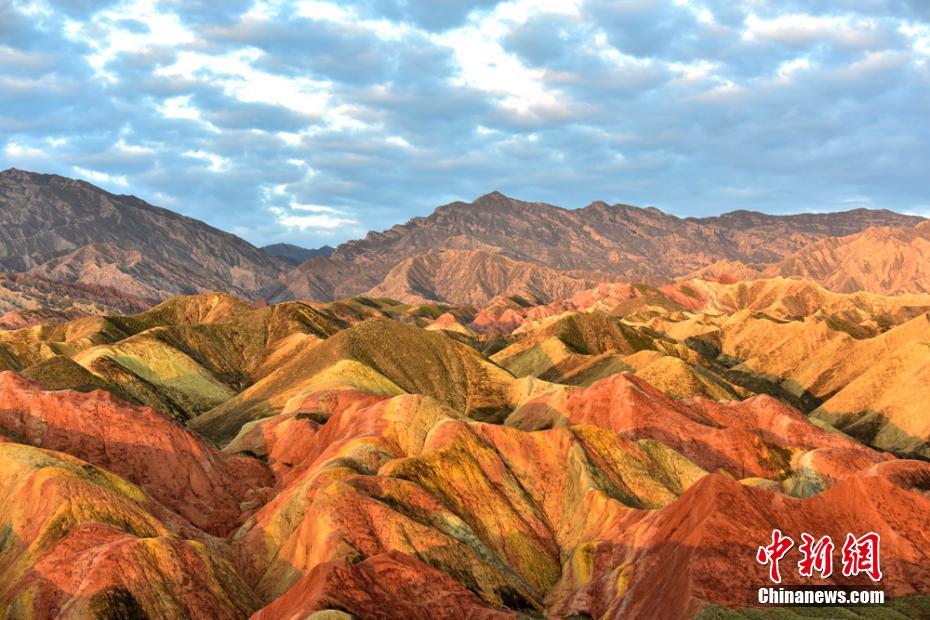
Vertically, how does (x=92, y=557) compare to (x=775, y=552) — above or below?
below

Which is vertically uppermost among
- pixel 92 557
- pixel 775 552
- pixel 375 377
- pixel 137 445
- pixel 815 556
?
pixel 375 377

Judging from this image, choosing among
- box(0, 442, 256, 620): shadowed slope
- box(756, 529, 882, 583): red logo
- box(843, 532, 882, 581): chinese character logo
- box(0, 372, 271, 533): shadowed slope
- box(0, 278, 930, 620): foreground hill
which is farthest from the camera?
box(0, 372, 271, 533): shadowed slope

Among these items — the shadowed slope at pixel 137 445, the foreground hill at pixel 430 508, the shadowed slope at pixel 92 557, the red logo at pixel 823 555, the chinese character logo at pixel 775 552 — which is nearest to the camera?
the chinese character logo at pixel 775 552

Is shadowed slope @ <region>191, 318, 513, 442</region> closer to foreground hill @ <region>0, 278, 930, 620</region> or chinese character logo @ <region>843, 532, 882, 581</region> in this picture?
foreground hill @ <region>0, 278, 930, 620</region>

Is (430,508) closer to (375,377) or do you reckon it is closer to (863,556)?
(863,556)

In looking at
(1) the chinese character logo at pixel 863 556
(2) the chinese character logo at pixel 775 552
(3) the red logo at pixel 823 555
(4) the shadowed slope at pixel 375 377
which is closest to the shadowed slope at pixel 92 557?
(2) the chinese character logo at pixel 775 552

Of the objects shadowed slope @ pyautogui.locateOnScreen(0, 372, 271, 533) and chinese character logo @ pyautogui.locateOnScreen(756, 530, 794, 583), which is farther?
shadowed slope @ pyautogui.locateOnScreen(0, 372, 271, 533)

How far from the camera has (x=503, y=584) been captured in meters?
75.9

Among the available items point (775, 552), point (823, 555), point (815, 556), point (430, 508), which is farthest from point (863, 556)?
point (430, 508)

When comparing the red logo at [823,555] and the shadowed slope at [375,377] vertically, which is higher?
the shadowed slope at [375,377]

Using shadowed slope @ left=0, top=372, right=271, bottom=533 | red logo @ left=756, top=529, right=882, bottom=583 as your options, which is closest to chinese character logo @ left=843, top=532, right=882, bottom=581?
red logo @ left=756, top=529, right=882, bottom=583

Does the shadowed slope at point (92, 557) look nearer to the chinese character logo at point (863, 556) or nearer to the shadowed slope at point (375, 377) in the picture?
the chinese character logo at point (863, 556)

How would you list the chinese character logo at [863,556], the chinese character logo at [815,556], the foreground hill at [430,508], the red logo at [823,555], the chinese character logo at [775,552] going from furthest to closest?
the chinese character logo at [863,556], the chinese character logo at [815,556], the red logo at [823,555], the foreground hill at [430,508], the chinese character logo at [775,552]

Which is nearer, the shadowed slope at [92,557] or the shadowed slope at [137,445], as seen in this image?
the shadowed slope at [92,557]
